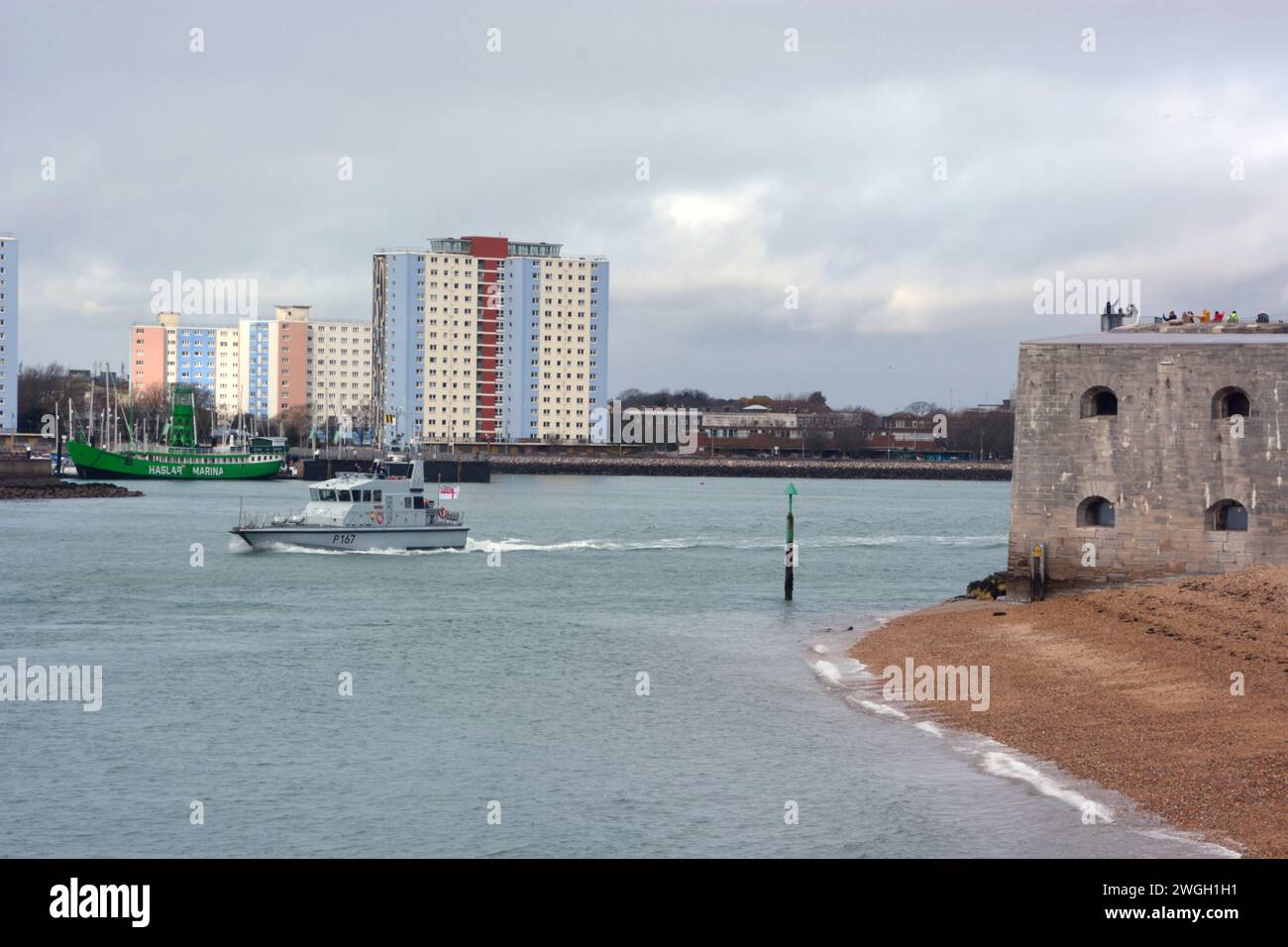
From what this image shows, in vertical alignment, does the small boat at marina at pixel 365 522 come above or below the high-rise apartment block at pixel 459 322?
below

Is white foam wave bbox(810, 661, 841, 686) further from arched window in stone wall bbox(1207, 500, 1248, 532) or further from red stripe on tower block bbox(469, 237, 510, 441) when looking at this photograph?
red stripe on tower block bbox(469, 237, 510, 441)

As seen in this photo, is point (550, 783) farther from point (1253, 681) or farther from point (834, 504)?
point (834, 504)

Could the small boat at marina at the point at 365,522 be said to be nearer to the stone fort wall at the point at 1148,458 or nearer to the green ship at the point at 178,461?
the stone fort wall at the point at 1148,458

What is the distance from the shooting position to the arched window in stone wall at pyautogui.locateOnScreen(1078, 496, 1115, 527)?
35750 mm

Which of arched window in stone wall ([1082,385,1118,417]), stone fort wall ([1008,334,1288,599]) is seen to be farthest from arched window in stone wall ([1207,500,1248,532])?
arched window in stone wall ([1082,385,1118,417])

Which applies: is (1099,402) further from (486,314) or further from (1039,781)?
(486,314)

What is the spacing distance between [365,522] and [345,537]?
949 mm

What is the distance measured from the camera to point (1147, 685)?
24.8m

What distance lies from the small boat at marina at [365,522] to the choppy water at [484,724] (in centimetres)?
87

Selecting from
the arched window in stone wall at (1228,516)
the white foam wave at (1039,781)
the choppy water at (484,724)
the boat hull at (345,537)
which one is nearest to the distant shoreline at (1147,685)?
the white foam wave at (1039,781)

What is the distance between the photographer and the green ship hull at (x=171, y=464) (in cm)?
13212

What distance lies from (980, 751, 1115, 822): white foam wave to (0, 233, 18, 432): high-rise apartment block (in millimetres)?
171763

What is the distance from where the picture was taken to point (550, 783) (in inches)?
825

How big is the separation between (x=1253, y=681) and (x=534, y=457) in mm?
171135
